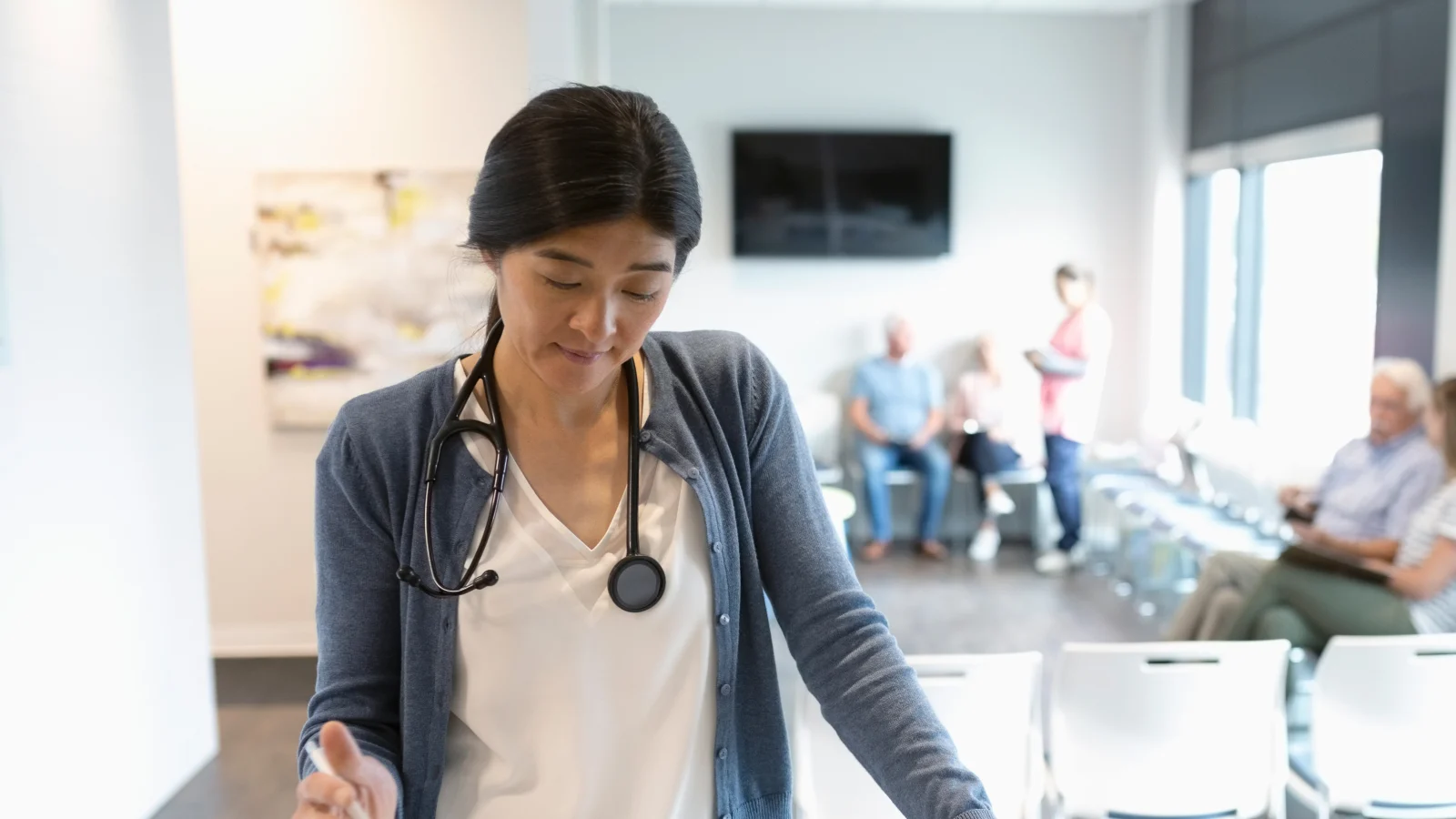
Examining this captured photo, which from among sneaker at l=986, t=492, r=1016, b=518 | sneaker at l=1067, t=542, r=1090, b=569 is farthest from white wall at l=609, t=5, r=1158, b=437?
sneaker at l=1067, t=542, r=1090, b=569

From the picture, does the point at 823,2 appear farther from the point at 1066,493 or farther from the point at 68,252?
the point at 68,252

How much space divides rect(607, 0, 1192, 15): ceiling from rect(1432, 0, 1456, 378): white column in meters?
2.72

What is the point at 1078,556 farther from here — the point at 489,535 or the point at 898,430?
→ the point at 489,535

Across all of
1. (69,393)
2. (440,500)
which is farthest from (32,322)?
(440,500)

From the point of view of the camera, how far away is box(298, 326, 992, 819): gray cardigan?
108 cm

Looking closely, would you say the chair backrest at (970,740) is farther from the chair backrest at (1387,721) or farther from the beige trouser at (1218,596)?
the beige trouser at (1218,596)

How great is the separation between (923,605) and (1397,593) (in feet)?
8.09

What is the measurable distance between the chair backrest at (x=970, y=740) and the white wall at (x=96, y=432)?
1.86 m

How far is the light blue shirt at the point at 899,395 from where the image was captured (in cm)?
672

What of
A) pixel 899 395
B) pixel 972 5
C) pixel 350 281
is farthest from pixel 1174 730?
pixel 972 5

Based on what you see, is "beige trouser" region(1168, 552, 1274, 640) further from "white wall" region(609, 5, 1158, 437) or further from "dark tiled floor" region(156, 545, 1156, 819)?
"white wall" region(609, 5, 1158, 437)

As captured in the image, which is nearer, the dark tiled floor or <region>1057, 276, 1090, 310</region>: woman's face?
the dark tiled floor

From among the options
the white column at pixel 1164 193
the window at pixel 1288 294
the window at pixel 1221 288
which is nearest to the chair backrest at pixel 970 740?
the window at pixel 1288 294

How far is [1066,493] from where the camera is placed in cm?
652
